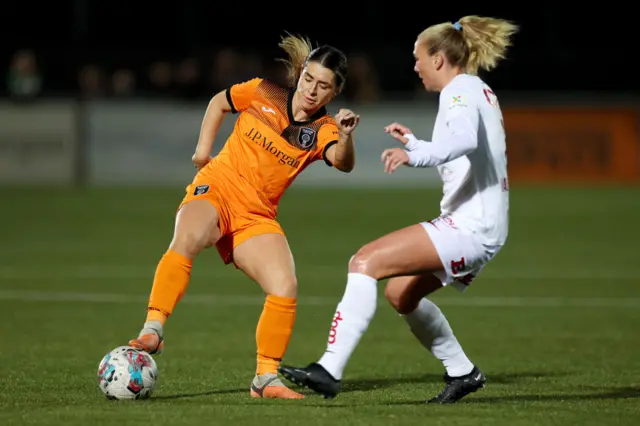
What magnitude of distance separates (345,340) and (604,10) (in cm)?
2596

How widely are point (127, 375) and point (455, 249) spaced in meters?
1.81

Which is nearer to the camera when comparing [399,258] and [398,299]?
[399,258]

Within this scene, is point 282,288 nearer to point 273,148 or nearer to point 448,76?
point 273,148

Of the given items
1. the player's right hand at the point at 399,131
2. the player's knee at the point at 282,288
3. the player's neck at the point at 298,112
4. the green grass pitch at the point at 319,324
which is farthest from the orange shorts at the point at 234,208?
the player's right hand at the point at 399,131

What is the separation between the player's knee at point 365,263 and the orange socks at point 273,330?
81cm

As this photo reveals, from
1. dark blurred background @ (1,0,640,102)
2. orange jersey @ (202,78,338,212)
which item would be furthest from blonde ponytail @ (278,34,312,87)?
dark blurred background @ (1,0,640,102)

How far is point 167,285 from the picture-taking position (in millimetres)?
6562

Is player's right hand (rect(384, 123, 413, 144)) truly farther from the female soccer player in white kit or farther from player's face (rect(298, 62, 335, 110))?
player's face (rect(298, 62, 335, 110))

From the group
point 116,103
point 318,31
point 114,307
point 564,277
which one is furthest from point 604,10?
point 114,307

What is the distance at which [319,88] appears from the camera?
267 inches

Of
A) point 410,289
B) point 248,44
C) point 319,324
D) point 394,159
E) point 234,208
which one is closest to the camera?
point 394,159

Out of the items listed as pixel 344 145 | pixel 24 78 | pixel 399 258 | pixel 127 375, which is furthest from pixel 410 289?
pixel 24 78

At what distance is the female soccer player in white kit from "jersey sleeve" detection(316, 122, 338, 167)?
78 cm

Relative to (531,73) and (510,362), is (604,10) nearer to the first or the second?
(531,73)
